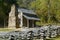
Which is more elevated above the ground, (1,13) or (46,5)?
(46,5)

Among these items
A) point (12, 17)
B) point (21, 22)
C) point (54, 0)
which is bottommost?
point (21, 22)

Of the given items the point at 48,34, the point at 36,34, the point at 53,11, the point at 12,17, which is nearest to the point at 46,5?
the point at 53,11

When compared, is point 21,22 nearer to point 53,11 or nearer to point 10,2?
point 10,2

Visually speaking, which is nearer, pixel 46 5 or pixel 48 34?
pixel 48 34

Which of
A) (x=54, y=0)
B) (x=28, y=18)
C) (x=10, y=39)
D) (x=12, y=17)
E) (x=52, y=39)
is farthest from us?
(x=28, y=18)

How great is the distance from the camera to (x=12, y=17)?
112ft

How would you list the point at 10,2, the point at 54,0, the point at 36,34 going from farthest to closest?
the point at 10,2 → the point at 54,0 → the point at 36,34

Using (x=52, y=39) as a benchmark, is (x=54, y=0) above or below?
above

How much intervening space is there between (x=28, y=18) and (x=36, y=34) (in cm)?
3068

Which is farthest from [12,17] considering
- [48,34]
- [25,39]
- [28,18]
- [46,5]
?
[25,39]

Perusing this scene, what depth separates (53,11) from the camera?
37.7m

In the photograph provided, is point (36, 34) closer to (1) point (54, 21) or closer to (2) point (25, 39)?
(2) point (25, 39)

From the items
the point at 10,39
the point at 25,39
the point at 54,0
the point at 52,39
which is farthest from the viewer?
the point at 54,0

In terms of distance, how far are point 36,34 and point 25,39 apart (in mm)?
3019
